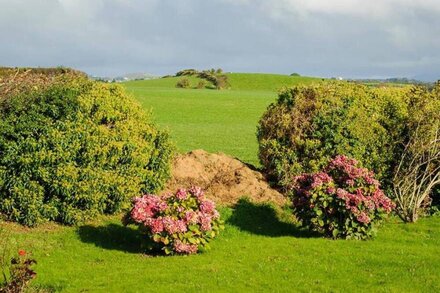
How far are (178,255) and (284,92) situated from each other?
816 cm

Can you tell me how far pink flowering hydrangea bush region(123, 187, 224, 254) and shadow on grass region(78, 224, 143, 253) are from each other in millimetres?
660

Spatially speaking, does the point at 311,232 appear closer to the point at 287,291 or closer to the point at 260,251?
the point at 260,251

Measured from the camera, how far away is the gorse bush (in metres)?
14.9

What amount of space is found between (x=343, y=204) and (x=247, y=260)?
314 cm

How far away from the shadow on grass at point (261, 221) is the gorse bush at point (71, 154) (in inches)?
93.8

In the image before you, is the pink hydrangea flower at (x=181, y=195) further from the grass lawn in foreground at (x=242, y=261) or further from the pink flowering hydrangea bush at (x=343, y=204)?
the pink flowering hydrangea bush at (x=343, y=204)

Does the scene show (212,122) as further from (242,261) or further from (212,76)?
(212,76)

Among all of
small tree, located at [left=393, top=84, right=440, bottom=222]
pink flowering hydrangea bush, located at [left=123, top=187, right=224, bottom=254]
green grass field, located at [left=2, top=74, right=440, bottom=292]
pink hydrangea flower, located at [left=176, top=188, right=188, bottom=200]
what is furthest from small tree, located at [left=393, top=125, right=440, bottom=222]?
pink hydrangea flower, located at [left=176, top=188, right=188, bottom=200]

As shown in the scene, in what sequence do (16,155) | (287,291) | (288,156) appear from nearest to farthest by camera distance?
(287,291), (16,155), (288,156)

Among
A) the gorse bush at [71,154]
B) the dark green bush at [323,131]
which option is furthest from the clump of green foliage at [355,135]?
the gorse bush at [71,154]

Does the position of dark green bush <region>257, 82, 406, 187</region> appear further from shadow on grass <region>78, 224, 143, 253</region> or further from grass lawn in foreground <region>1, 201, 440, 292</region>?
shadow on grass <region>78, 224, 143, 253</region>

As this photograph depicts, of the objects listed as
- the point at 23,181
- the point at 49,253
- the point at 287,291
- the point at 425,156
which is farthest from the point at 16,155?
the point at 425,156

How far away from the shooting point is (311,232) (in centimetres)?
1603

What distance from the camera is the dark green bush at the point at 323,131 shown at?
62.5 feet
